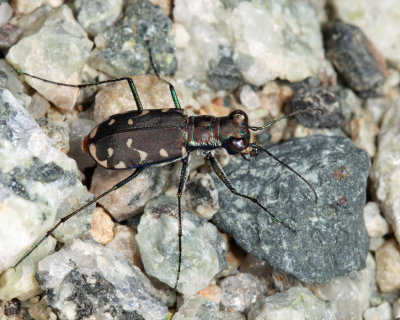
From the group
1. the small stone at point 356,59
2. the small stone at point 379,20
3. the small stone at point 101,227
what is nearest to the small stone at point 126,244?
the small stone at point 101,227

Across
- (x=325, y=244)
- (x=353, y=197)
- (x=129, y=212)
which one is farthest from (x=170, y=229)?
(x=353, y=197)

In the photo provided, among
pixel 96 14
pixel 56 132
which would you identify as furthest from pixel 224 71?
pixel 56 132

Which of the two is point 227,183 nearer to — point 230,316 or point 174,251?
point 174,251

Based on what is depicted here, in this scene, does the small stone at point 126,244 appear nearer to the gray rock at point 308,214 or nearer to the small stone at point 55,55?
the gray rock at point 308,214

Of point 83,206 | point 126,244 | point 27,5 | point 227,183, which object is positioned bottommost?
point 126,244

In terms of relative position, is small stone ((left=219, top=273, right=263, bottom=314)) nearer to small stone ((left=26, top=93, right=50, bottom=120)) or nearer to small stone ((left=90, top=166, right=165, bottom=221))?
small stone ((left=90, top=166, right=165, bottom=221))

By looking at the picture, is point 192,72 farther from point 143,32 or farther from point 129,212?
point 129,212

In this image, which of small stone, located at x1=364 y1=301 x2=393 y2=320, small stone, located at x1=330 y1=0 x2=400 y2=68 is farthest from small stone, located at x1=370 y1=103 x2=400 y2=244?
small stone, located at x1=330 y1=0 x2=400 y2=68
